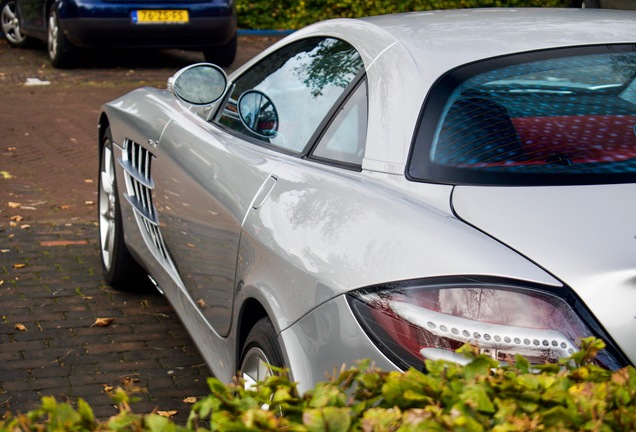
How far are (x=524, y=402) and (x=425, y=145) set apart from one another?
1346 mm

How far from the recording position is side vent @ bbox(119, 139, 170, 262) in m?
4.82

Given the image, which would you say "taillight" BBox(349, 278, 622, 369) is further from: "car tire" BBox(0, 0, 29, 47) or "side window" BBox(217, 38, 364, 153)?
"car tire" BBox(0, 0, 29, 47)

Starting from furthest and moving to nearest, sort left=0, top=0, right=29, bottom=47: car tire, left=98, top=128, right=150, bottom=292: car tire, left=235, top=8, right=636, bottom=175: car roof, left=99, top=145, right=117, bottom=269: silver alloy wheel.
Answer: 1. left=0, top=0, right=29, bottom=47: car tire
2. left=99, top=145, right=117, bottom=269: silver alloy wheel
3. left=98, top=128, right=150, bottom=292: car tire
4. left=235, top=8, right=636, bottom=175: car roof

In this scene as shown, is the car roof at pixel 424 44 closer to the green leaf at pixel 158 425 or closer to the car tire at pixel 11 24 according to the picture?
the green leaf at pixel 158 425

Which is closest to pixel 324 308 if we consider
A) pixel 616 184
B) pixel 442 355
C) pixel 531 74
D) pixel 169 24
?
pixel 442 355

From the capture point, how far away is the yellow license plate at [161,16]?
12.8 m

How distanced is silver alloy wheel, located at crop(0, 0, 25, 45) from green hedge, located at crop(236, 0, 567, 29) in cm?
367

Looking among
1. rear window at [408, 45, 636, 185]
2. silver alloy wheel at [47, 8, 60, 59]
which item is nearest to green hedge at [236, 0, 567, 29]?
silver alloy wheel at [47, 8, 60, 59]

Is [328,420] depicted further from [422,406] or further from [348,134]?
[348,134]

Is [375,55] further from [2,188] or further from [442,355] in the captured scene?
[2,188]

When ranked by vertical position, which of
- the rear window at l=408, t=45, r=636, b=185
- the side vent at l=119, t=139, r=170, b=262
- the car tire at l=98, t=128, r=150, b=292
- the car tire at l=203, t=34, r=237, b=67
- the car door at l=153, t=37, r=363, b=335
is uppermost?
the rear window at l=408, t=45, r=636, b=185

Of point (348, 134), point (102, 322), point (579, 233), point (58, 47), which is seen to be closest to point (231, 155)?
point (348, 134)

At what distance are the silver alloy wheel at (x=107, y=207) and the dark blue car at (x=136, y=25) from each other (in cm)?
708

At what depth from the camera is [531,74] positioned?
330 centimetres
